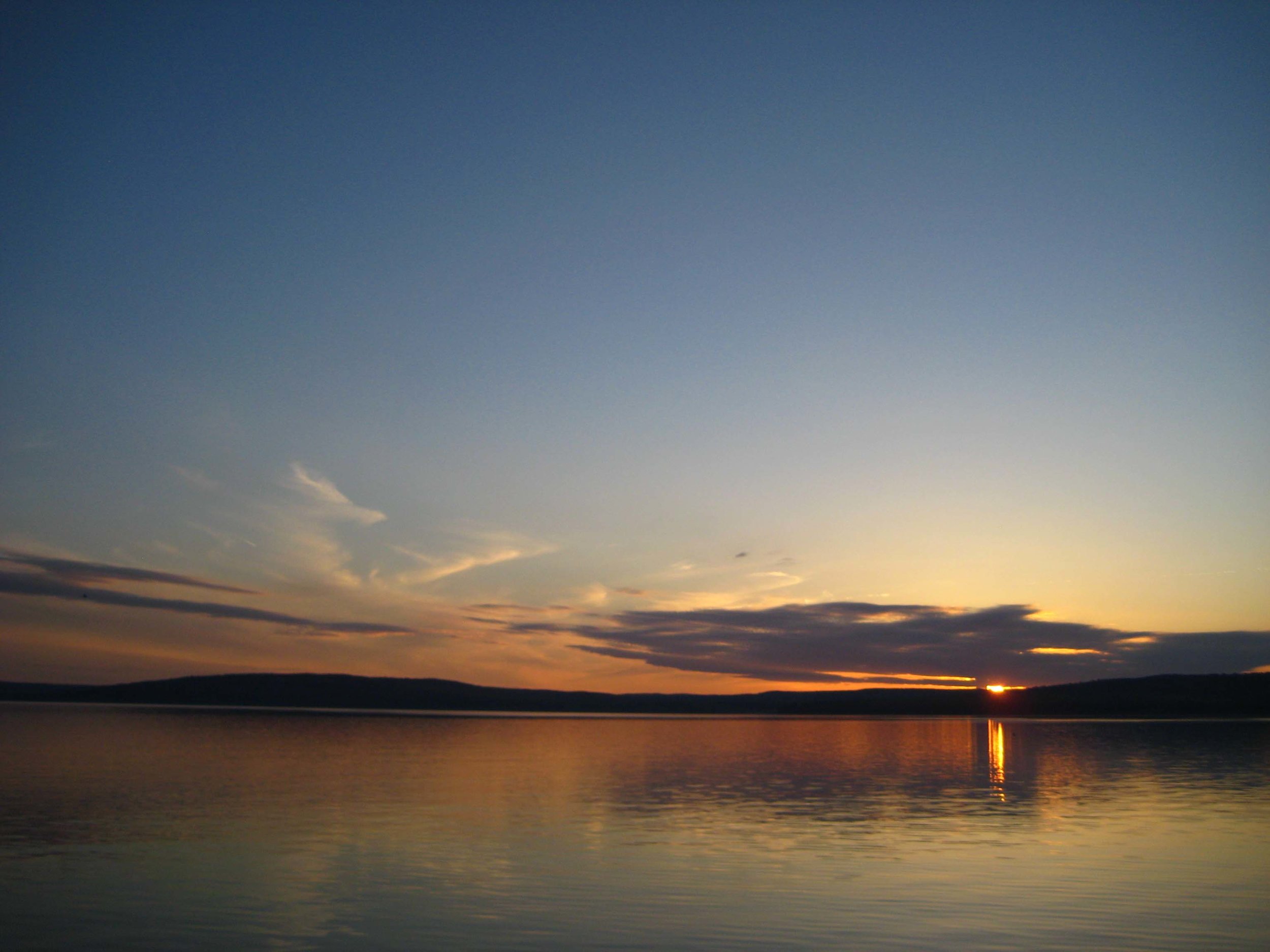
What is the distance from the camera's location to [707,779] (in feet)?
143

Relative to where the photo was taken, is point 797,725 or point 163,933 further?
point 797,725

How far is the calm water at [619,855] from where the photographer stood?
647 inches

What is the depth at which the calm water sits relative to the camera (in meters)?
16.4

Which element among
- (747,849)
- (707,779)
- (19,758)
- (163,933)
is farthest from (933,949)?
(19,758)

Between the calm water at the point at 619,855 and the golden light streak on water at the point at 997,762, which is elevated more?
the calm water at the point at 619,855

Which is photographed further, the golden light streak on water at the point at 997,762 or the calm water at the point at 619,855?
the golden light streak on water at the point at 997,762

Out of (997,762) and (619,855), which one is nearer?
(619,855)

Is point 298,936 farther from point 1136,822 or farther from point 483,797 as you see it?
point 1136,822

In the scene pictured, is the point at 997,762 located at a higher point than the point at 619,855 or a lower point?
lower

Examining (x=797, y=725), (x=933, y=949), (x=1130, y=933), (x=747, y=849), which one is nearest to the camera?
(x=933, y=949)

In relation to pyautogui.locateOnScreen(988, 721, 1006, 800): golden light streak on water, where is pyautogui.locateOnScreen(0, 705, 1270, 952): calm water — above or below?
above

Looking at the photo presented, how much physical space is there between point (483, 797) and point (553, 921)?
19.1 metres

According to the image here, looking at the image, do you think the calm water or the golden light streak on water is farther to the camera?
the golden light streak on water

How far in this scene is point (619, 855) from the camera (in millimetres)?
23609
